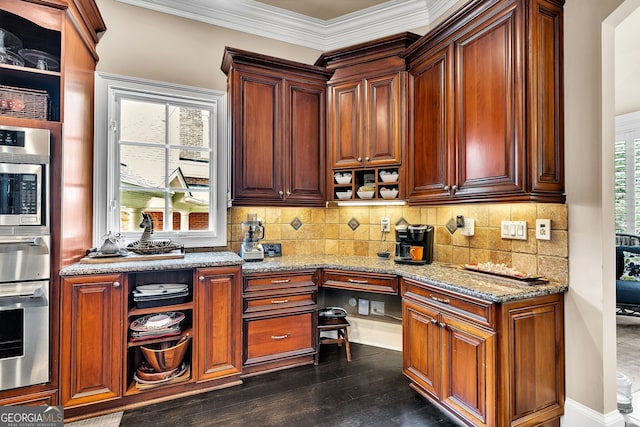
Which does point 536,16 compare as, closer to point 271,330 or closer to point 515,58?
point 515,58

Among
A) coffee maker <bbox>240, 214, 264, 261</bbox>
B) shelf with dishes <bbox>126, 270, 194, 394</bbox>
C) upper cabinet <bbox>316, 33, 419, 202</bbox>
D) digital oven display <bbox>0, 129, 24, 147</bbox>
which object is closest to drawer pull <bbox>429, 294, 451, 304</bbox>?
upper cabinet <bbox>316, 33, 419, 202</bbox>

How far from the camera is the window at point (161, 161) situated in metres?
2.63

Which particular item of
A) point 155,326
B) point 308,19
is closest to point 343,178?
point 308,19

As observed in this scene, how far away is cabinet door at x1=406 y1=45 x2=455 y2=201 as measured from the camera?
7.70 ft

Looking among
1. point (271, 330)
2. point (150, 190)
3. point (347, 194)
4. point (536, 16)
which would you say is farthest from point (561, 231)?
point (150, 190)

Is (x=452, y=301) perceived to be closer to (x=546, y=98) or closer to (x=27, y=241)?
(x=546, y=98)

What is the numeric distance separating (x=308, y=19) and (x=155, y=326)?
3145mm

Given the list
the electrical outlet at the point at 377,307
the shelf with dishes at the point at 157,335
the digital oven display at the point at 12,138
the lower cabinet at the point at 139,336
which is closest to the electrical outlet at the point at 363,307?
the electrical outlet at the point at 377,307

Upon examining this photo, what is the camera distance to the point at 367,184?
9.87 feet

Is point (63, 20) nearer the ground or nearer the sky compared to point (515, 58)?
nearer the sky

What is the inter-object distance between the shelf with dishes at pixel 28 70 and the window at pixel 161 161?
412 millimetres

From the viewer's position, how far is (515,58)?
6.15 feet

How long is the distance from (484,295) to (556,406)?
856 millimetres

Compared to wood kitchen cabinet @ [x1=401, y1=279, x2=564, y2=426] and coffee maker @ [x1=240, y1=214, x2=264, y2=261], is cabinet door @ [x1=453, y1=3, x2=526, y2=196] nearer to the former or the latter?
wood kitchen cabinet @ [x1=401, y1=279, x2=564, y2=426]
